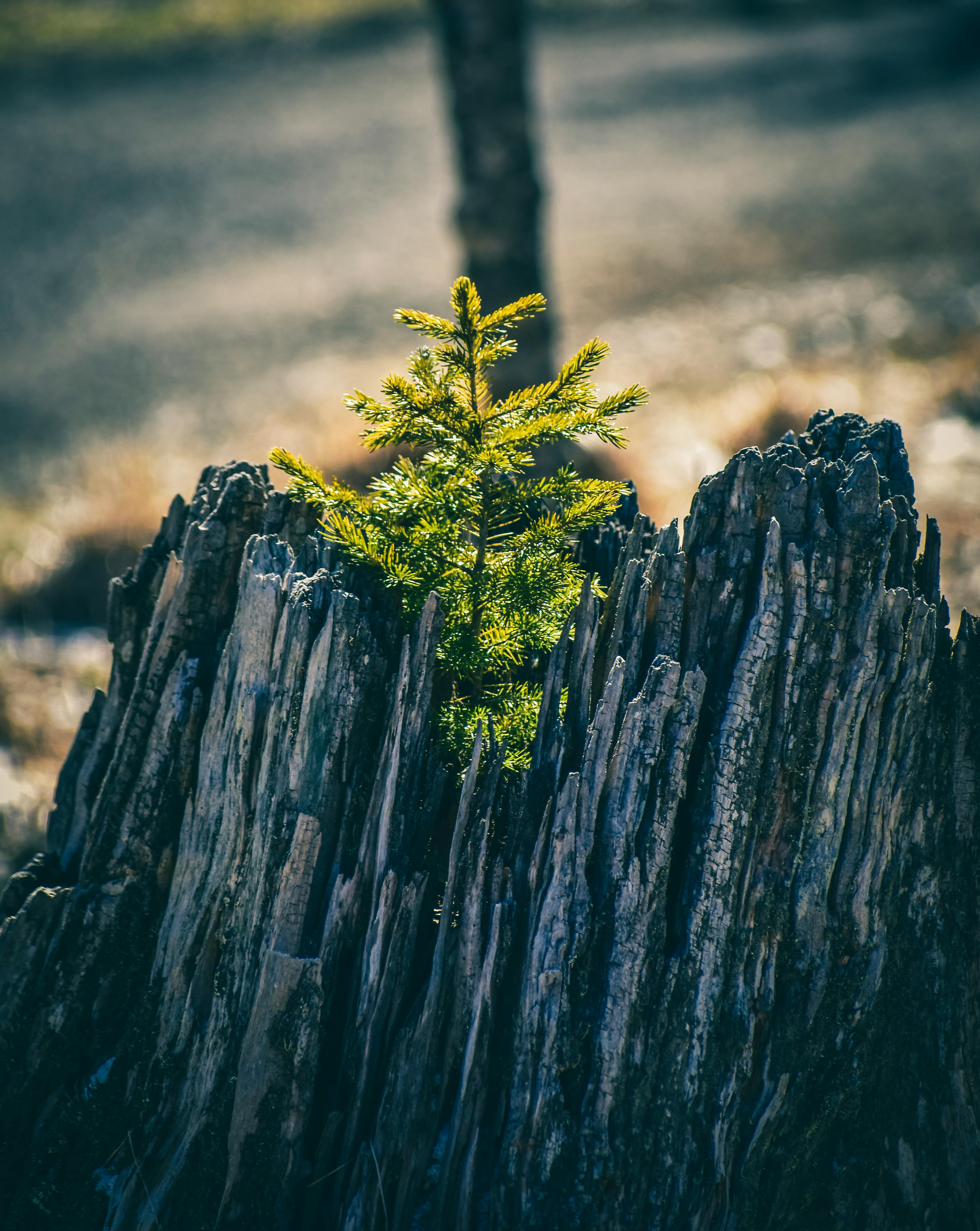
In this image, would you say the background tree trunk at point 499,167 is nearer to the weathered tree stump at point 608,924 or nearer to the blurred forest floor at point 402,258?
the blurred forest floor at point 402,258

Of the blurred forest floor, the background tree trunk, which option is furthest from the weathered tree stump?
the background tree trunk

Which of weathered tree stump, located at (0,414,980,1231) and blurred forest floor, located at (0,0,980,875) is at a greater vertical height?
blurred forest floor, located at (0,0,980,875)

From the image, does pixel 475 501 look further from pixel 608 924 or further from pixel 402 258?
pixel 402 258

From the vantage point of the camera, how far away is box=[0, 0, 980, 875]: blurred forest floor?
23.7 feet

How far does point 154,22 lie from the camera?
63.1 ft

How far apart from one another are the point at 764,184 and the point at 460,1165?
13.9 metres

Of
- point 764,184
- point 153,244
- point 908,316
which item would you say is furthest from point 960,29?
point 153,244

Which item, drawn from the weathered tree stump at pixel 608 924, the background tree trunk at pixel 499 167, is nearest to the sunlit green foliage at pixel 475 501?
the weathered tree stump at pixel 608 924

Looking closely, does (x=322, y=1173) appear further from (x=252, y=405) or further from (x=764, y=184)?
(x=764, y=184)

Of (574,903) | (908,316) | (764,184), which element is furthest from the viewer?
(764,184)

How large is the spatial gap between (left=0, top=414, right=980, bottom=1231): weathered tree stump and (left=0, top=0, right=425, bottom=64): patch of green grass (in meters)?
19.7

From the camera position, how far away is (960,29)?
16875 millimetres

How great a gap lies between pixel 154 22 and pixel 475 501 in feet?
68.8

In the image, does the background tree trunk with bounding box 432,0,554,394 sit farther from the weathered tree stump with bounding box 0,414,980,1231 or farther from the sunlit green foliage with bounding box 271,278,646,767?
the weathered tree stump with bounding box 0,414,980,1231
